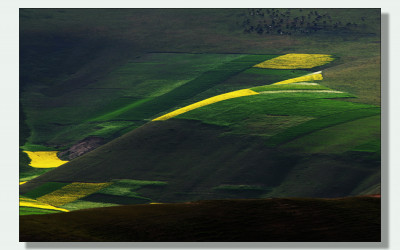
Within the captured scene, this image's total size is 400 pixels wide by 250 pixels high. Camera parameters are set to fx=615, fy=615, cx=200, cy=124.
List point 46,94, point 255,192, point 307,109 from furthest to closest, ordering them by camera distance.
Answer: point 46,94, point 307,109, point 255,192

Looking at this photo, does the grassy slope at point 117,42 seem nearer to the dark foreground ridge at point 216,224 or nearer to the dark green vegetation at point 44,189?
the dark green vegetation at point 44,189

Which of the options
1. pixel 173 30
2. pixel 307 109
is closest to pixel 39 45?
pixel 173 30

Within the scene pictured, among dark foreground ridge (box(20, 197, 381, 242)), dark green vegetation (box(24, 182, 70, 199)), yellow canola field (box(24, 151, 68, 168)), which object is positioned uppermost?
yellow canola field (box(24, 151, 68, 168))

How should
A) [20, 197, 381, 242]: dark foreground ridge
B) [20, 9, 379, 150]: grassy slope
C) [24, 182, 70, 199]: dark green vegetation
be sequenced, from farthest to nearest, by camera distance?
[20, 9, 379, 150]: grassy slope
[24, 182, 70, 199]: dark green vegetation
[20, 197, 381, 242]: dark foreground ridge

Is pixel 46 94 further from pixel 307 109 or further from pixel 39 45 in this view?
pixel 307 109

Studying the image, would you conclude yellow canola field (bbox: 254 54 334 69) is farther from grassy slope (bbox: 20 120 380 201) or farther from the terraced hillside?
grassy slope (bbox: 20 120 380 201)

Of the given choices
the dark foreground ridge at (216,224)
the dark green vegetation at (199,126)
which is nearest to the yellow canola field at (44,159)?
the dark green vegetation at (199,126)

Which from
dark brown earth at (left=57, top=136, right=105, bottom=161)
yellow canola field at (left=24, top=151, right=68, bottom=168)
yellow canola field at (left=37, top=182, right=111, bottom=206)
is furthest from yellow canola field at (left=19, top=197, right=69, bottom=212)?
dark brown earth at (left=57, top=136, right=105, bottom=161)
